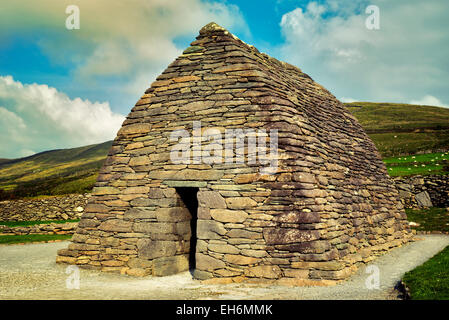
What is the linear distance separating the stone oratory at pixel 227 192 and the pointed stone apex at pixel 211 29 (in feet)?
0.11

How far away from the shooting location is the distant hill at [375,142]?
3642cm

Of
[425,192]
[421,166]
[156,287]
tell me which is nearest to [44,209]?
[156,287]

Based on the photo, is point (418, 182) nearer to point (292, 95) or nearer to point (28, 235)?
point (292, 95)

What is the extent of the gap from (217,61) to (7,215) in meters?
19.8

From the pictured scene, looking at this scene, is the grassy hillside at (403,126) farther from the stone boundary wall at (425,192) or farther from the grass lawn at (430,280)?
the grass lawn at (430,280)

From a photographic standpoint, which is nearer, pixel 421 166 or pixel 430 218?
pixel 430 218

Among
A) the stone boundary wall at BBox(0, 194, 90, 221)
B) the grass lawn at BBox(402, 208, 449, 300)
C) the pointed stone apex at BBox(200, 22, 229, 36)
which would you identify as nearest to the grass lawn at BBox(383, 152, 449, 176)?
the grass lawn at BBox(402, 208, 449, 300)

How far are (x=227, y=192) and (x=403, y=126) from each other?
229 ft

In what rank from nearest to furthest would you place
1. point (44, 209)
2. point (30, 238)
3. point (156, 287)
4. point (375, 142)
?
1. point (156, 287)
2. point (30, 238)
3. point (44, 209)
4. point (375, 142)

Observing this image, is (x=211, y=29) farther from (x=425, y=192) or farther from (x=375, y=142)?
(x=375, y=142)

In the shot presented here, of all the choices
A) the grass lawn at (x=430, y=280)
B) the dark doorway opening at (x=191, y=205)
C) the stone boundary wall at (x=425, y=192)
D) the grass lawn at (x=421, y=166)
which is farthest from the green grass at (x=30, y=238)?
the grass lawn at (x=421, y=166)

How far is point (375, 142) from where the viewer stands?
177 ft

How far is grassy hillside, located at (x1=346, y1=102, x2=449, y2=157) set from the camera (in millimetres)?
45094

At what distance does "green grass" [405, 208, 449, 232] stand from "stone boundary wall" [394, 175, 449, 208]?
1259 mm
